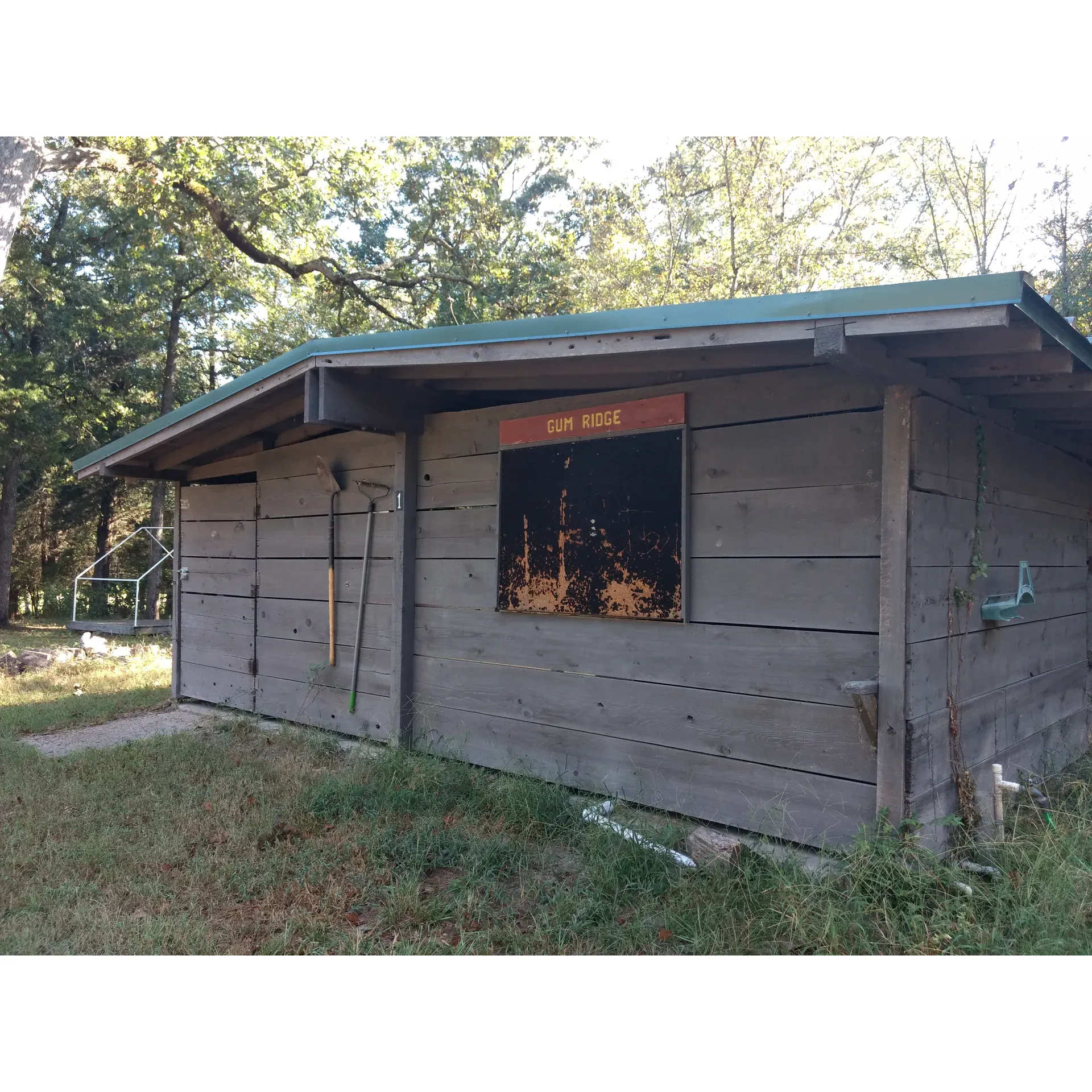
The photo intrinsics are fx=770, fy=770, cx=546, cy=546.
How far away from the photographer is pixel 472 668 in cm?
500

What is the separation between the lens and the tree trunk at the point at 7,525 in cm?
1666

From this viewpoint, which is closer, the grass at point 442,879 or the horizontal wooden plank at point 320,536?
the grass at point 442,879

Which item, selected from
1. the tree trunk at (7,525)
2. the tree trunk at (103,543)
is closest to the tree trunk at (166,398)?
the tree trunk at (103,543)

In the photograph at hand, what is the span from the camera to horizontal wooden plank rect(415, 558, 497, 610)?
491 centimetres

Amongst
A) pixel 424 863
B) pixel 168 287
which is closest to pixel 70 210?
pixel 168 287

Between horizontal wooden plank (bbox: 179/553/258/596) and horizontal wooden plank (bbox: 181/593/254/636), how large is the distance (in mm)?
56

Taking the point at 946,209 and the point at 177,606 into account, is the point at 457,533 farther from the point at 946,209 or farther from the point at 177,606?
the point at 946,209

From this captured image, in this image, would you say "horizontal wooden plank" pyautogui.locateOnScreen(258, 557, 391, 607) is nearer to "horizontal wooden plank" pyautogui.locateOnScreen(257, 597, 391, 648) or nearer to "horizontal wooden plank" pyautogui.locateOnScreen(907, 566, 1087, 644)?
"horizontal wooden plank" pyautogui.locateOnScreen(257, 597, 391, 648)

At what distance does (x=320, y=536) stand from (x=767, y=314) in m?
4.18

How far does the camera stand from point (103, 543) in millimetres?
22547

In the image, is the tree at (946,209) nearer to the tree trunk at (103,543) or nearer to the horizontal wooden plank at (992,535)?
the horizontal wooden plank at (992,535)

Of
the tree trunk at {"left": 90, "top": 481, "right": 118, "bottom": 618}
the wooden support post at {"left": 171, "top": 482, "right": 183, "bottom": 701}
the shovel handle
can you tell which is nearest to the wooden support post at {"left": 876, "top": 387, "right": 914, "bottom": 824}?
the shovel handle

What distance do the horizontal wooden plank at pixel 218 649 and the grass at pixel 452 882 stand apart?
86.3 inches

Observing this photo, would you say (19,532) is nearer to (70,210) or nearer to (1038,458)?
(70,210)
